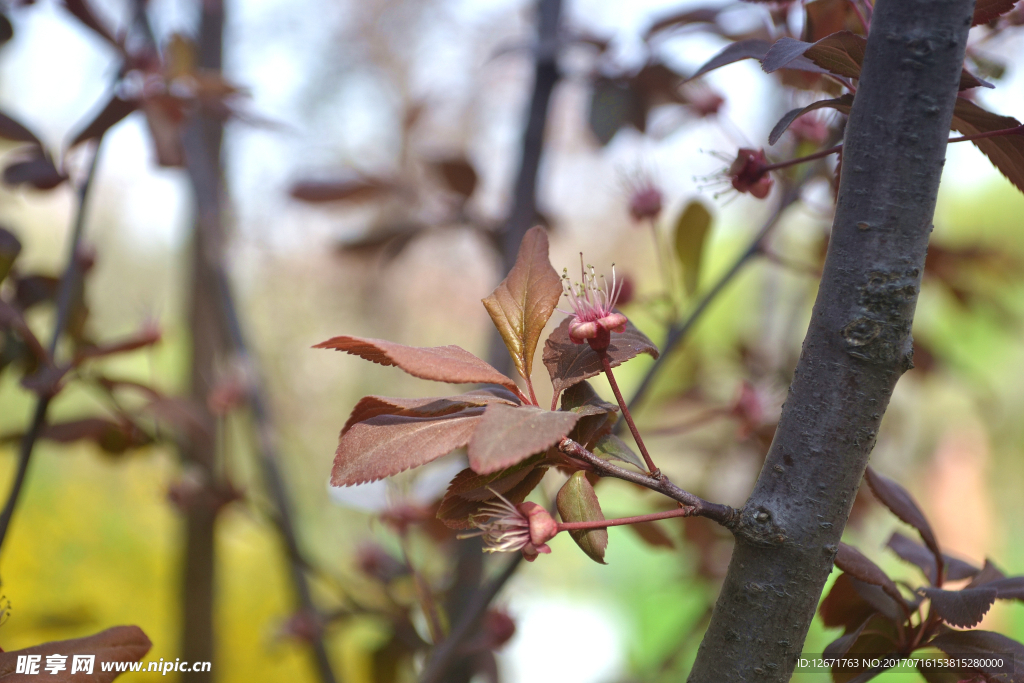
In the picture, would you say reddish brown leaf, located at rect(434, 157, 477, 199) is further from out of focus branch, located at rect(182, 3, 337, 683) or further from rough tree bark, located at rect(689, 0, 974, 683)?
rough tree bark, located at rect(689, 0, 974, 683)

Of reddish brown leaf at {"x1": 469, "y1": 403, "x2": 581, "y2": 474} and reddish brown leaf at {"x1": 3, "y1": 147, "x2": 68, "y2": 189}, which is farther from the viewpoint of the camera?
reddish brown leaf at {"x1": 3, "y1": 147, "x2": 68, "y2": 189}

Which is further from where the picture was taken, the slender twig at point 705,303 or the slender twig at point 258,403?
the slender twig at point 258,403

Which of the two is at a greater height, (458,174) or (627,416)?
(458,174)

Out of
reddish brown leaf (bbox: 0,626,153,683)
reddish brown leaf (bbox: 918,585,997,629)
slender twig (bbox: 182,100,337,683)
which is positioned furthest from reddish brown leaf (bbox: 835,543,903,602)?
slender twig (bbox: 182,100,337,683)

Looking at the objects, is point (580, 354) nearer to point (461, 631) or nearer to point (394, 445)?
point (394, 445)

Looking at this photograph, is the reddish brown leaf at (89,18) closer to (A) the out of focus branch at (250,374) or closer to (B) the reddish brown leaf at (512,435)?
(A) the out of focus branch at (250,374)

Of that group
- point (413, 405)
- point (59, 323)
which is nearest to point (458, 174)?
point (59, 323)

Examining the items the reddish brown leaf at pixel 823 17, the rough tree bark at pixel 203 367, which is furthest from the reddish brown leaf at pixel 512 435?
the rough tree bark at pixel 203 367
